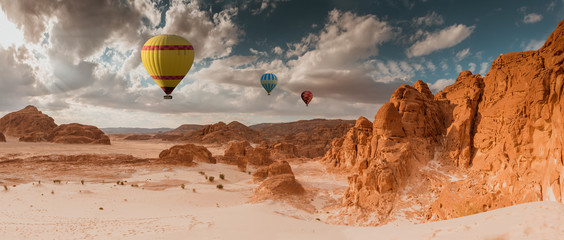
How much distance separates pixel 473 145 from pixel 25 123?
111749 millimetres

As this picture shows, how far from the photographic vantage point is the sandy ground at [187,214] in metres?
7.00

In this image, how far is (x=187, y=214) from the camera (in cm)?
1648

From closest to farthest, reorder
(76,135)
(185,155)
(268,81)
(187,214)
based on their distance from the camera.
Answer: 1. (187,214)
2. (185,155)
3. (268,81)
4. (76,135)

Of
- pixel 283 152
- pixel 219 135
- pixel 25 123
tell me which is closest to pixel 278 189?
pixel 283 152

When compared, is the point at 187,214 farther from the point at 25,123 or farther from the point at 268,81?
the point at 25,123

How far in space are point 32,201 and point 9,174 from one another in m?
14.1

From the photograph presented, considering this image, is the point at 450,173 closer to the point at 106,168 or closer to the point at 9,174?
the point at 106,168

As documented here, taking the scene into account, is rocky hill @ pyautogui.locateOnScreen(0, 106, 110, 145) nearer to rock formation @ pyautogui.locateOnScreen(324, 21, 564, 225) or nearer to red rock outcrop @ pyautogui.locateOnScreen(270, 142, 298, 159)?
red rock outcrop @ pyautogui.locateOnScreen(270, 142, 298, 159)

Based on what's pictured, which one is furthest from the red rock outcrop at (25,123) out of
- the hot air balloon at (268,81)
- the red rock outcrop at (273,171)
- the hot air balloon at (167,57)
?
the red rock outcrop at (273,171)

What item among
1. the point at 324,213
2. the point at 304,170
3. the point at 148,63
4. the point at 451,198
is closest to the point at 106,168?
the point at 148,63

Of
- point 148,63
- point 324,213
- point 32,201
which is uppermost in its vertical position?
point 148,63

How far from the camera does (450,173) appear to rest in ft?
51.7

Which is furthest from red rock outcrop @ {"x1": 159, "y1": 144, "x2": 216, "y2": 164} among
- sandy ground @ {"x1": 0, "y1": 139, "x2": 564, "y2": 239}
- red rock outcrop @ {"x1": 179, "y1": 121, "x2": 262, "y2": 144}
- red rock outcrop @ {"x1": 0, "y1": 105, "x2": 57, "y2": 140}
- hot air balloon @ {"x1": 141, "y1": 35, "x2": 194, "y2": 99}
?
red rock outcrop @ {"x1": 0, "y1": 105, "x2": 57, "y2": 140}

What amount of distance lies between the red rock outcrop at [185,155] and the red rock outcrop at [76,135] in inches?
1792
